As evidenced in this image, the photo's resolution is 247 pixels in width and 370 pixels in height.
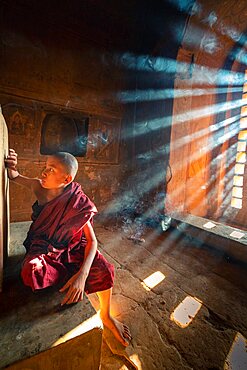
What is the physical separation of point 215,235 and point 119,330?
2.36 m

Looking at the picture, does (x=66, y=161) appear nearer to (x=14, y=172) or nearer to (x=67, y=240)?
(x=14, y=172)

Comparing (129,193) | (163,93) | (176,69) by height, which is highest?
(176,69)

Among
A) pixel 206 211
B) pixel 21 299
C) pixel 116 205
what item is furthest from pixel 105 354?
pixel 206 211

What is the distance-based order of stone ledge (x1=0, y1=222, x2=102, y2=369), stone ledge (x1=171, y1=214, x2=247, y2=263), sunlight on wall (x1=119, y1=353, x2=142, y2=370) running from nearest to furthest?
1. stone ledge (x1=0, y1=222, x2=102, y2=369)
2. sunlight on wall (x1=119, y1=353, x2=142, y2=370)
3. stone ledge (x1=171, y1=214, x2=247, y2=263)

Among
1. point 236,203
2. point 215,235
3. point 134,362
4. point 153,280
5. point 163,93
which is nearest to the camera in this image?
point 134,362

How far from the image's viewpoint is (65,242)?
143 centimetres

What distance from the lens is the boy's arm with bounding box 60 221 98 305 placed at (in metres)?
1.22

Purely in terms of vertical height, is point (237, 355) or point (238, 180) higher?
point (238, 180)

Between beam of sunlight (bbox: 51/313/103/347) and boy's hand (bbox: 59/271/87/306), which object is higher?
boy's hand (bbox: 59/271/87/306)

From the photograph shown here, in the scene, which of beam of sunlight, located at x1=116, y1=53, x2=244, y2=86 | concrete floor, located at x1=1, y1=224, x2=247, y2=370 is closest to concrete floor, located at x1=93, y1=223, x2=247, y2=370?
concrete floor, located at x1=1, y1=224, x2=247, y2=370

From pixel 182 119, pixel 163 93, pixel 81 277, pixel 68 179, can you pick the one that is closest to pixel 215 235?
pixel 182 119

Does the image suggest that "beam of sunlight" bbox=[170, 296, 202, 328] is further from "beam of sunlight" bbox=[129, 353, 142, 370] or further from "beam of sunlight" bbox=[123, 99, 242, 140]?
"beam of sunlight" bbox=[123, 99, 242, 140]

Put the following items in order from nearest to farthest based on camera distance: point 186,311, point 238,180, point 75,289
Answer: point 75,289, point 186,311, point 238,180

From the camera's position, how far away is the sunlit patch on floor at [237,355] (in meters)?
1.36
